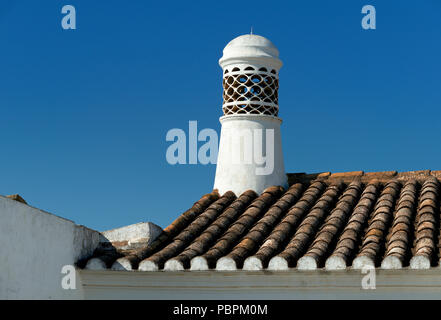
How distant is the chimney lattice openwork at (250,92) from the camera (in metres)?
11.6

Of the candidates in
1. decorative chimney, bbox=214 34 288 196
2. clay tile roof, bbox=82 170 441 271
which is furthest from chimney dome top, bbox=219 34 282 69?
clay tile roof, bbox=82 170 441 271

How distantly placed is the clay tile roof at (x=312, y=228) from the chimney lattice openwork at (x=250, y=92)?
4.68 ft

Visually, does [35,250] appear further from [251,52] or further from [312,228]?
[251,52]

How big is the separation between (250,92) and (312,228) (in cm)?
322

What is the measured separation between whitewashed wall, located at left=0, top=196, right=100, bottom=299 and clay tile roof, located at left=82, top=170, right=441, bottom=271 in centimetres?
52

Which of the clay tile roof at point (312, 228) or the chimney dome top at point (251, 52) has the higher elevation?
the chimney dome top at point (251, 52)

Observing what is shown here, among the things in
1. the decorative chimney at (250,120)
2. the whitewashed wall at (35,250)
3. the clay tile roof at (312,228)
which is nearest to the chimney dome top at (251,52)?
the decorative chimney at (250,120)

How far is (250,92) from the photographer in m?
11.6

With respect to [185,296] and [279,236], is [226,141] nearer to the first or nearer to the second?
[279,236]

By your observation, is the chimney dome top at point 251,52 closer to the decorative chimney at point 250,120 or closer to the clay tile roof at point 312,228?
the decorative chimney at point 250,120

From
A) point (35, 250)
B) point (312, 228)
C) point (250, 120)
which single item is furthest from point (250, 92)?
point (35, 250)

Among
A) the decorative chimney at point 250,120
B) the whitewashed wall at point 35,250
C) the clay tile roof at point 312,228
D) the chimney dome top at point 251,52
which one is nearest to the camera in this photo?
the whitewashed wall at point 35,250

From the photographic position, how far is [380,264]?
7.91 meters
